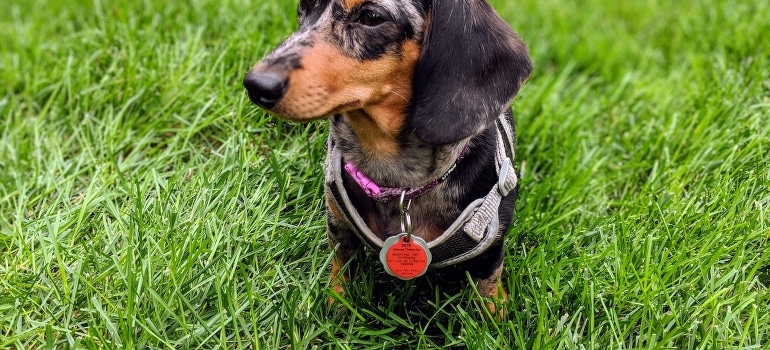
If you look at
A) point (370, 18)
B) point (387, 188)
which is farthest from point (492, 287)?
point (370, 18)

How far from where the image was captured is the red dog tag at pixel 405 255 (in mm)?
2393

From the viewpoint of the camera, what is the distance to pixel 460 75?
221 cm

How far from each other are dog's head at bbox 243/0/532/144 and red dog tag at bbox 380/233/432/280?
35 cm

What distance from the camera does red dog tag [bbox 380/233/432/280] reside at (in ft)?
7.85

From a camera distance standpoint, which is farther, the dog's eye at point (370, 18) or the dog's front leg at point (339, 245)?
the dog's front leg at point (339, 245)

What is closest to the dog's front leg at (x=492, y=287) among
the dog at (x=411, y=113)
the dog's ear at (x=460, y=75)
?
the dog at (x=411, y=113)

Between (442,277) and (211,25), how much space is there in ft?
6.39

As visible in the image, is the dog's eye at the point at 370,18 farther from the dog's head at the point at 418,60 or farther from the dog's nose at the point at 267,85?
the dog's nose at the point at 267,85

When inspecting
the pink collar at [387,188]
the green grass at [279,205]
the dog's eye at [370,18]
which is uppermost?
the dog's eye at [370,18]

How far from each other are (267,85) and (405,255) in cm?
75

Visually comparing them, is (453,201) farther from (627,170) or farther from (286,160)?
(627,170)

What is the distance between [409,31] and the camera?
2189mm

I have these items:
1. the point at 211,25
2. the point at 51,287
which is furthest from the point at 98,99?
the point at 51,287

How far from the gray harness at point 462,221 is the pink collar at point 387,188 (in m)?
0.05
